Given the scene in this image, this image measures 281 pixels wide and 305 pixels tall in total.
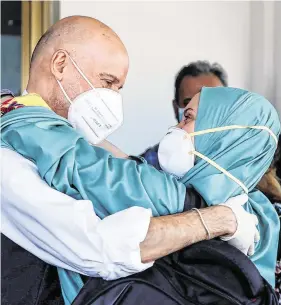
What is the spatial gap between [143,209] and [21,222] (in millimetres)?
240

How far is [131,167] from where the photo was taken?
1150 mm

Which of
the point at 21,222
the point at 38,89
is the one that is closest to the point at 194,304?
the point at 21,222

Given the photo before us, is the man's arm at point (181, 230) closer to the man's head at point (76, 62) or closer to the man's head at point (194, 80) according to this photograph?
the man's head at point (76, 62)

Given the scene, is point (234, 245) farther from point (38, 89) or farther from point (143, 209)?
point (38, 89)

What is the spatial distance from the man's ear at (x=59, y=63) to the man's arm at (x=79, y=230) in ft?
1.03

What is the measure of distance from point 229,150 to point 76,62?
43cm

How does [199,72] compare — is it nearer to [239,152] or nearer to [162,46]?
[162,46]

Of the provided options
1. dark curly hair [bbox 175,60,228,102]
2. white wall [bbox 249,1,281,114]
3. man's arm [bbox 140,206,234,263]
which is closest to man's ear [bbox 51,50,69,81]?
man's arm [bbox 140,206,234,263]

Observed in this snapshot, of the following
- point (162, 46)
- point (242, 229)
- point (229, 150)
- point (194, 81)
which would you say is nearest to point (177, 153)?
point (229, 150)

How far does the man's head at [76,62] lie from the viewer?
1336mm

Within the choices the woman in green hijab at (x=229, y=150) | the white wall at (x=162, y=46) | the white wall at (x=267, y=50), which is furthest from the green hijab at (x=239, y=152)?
the white wall at (x=267, y=50)

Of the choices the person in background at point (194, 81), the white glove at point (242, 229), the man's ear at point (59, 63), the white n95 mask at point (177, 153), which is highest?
the man's ear at point (59, 63)

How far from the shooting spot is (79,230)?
1015 millimetres

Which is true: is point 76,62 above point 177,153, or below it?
above
